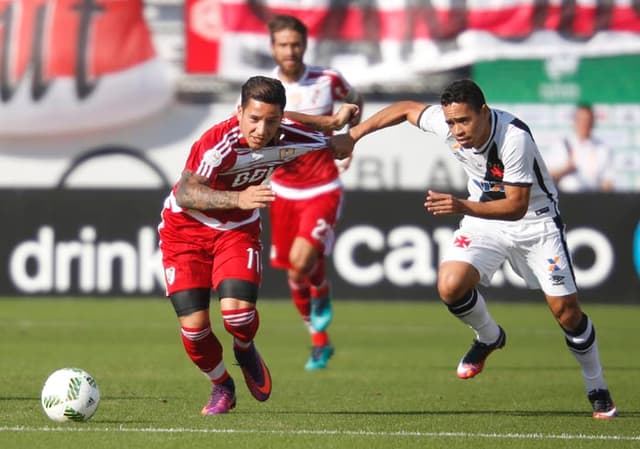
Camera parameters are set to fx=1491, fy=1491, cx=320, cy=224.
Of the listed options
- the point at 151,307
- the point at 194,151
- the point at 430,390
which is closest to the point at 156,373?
the point at 430,390

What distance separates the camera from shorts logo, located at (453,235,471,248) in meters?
9.69

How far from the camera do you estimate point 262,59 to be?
2308cm

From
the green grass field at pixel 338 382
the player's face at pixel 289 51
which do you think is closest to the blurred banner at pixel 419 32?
the green grass field at pixel 338 382

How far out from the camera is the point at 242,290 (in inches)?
352

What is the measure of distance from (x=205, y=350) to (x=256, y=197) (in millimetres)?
1328

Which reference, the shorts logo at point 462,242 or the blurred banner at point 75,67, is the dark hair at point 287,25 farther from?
the blurred banner at point 75,67

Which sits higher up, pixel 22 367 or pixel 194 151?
pixel 194 151

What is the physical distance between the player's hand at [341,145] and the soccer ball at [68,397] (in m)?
2.13

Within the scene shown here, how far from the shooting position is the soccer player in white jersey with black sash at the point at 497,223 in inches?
354

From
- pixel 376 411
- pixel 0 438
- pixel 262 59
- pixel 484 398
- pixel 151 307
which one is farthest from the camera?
pixel 262 59

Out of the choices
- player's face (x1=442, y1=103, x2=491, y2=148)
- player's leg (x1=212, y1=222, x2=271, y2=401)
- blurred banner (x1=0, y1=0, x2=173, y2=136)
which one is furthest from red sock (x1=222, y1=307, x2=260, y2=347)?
blurred banner (x1=0, y1=0, x2=173, y2=136)

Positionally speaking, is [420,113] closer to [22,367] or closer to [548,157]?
[22,367]

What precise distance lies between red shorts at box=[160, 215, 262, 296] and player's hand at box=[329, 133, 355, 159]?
70 cm

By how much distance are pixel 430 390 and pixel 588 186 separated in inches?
432
